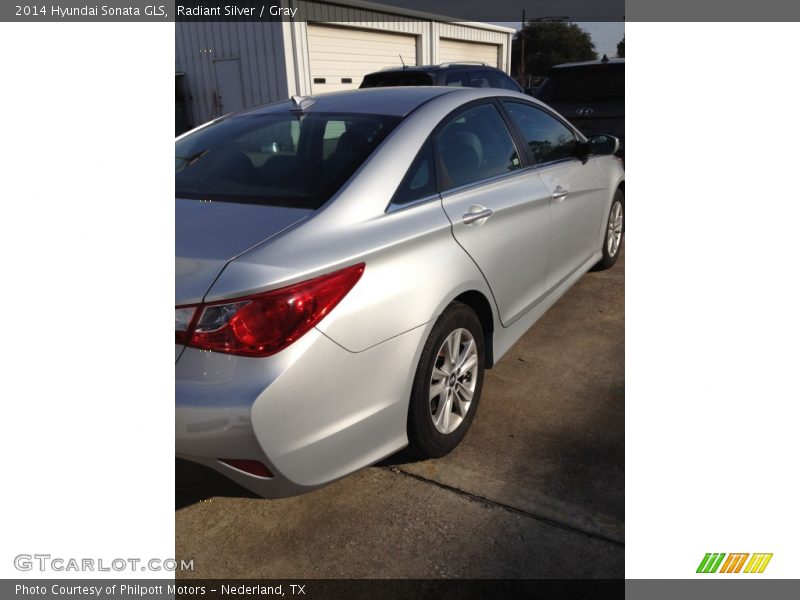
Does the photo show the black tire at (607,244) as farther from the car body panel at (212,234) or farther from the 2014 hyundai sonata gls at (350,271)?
the car body panel at (212,234)

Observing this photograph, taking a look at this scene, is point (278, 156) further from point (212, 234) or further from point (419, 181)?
point (212, 234)

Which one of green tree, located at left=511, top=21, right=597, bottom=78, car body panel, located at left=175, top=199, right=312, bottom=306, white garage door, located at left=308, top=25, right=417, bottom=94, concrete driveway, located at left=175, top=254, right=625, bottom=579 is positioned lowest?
concrete driveway, located at left=175, top=254, right=625, bottom=579

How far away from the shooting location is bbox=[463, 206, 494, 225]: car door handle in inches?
105

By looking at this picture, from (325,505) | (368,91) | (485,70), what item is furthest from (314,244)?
(485,70)

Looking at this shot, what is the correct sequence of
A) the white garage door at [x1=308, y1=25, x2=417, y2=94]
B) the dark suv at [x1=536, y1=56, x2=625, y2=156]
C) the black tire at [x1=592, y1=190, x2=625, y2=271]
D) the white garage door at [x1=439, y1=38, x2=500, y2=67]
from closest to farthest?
the black tire at [x1=592, y1=190, x2=625, y2=271] → the dark suv at [x1=536, y1=56, x2=625, y2=156] → the white garage door at [x1=308, y1=25, x2=417, y2=94] → the white garage door at [x1=439, y1=38, x2=500, y2=67]

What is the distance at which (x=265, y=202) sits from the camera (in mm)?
2312

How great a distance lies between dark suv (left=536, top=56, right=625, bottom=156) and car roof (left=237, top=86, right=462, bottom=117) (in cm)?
441

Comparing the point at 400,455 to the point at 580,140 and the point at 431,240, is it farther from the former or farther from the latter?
the point at 580,140

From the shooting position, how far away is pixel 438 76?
8.12 metres

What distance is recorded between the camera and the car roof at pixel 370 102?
2.85 m

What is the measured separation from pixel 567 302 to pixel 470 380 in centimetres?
193

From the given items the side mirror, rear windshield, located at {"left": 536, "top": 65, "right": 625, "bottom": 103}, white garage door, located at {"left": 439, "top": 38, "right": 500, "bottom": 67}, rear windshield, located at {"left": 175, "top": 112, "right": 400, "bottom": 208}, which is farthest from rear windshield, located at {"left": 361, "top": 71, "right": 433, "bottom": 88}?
white garage door, located at {"left": 439, "top": 38, "right": 500, "bottom": 67}

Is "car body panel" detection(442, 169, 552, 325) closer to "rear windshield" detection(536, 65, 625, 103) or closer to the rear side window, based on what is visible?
the rear side window

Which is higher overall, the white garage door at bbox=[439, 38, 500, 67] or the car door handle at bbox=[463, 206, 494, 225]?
the white garage door at bbox=[439, 38, 500, 67]
